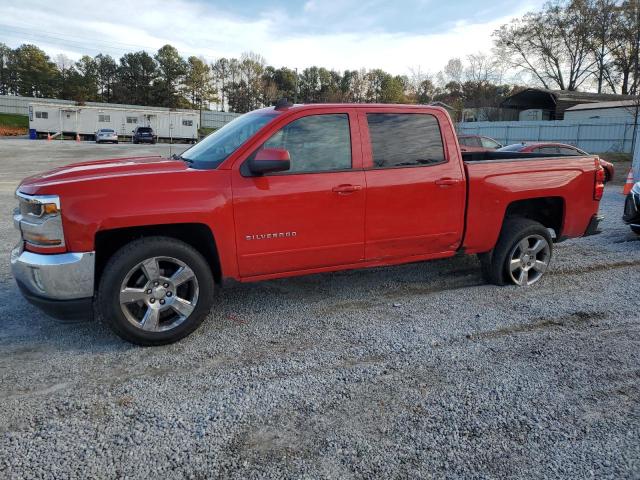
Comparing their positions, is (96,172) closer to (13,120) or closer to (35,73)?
(13,120)

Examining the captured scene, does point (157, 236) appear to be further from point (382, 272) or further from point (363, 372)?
point (382, 272)

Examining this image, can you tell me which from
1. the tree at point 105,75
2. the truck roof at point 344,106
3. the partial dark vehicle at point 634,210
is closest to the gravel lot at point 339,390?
the truck roof at point 344,106

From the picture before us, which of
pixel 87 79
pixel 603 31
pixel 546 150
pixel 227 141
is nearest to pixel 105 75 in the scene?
pixel 87 79

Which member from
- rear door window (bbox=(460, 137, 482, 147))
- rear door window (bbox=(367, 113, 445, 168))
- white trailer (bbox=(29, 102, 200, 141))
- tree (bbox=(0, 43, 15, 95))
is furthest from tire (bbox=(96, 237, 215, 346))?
tree (bbox=(0, 43, 15, 95))

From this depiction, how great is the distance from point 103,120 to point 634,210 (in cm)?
4880

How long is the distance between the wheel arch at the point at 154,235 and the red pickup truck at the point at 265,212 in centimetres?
1

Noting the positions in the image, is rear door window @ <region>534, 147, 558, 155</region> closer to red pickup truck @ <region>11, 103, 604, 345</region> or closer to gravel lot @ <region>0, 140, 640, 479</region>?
red pickup truck @ <region>11, 103, 604, 345</region>

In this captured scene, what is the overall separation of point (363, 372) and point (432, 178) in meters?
2.07

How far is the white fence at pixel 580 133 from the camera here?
27719mm

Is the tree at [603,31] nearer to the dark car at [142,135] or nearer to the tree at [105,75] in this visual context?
the dark car at [142,135]

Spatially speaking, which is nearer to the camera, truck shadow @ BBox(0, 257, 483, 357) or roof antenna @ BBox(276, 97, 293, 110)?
truck shadow @ BBox(0, 257, 483, 357)

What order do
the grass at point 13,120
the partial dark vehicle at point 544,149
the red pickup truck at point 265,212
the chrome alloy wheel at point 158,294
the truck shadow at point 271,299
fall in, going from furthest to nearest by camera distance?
1. the grass at point 13,120
2. the partial dark vehicle at point 544,149
3. the truck shadow at point 271,299
4. the chrome alloy wheel at point 158,294
5. the red pickup truck at point 265,212

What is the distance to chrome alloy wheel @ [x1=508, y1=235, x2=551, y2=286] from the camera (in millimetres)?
5180

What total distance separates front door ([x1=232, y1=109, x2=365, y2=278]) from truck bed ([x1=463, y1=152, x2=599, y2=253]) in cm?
133
